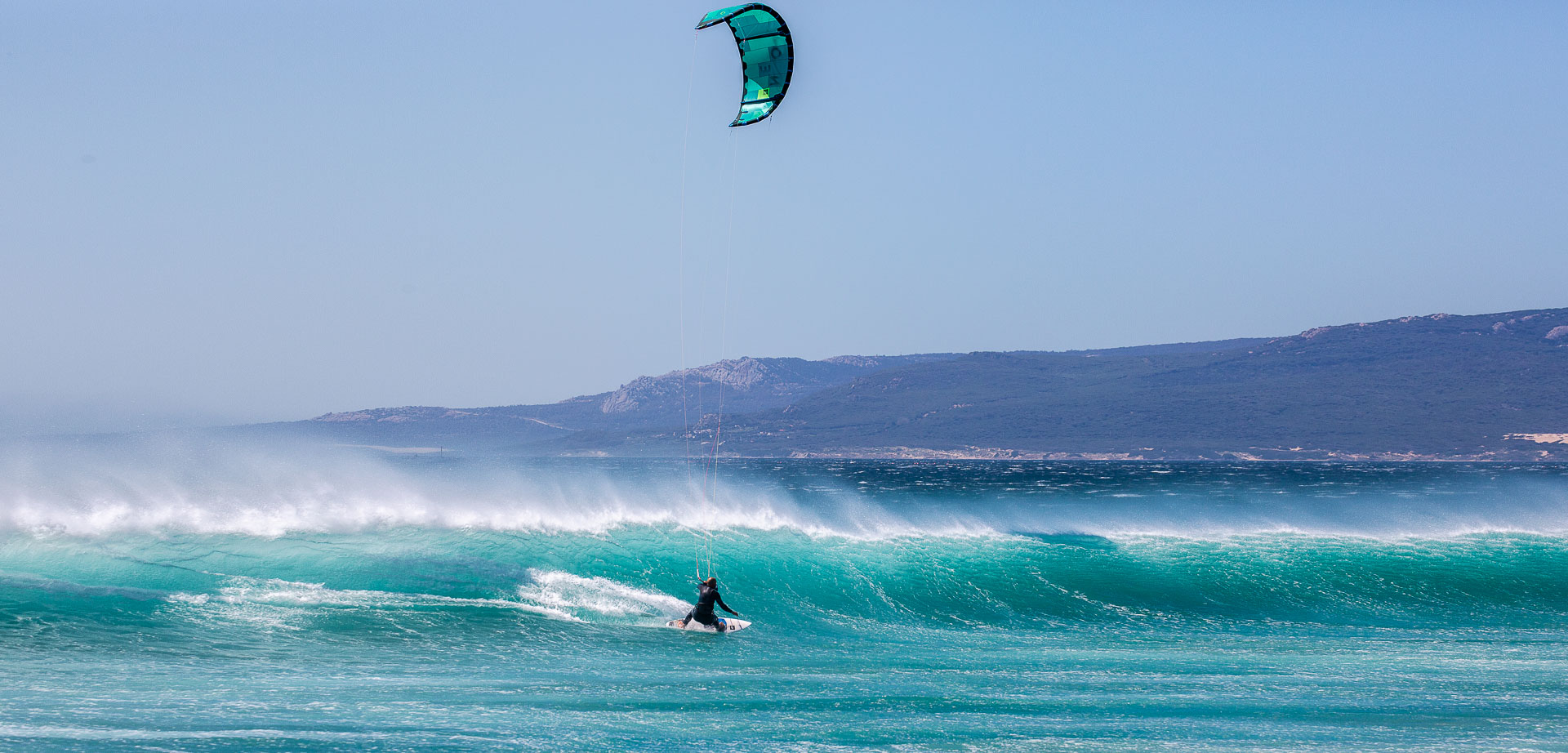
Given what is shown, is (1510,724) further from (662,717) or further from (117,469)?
(117,469)

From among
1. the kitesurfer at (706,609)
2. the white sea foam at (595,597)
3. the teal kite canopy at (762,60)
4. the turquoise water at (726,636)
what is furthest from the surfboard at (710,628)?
the teal kite canopy at (762,60)

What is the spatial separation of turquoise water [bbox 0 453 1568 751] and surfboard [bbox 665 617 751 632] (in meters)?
0.17

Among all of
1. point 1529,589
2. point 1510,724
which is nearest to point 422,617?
point 1510,724

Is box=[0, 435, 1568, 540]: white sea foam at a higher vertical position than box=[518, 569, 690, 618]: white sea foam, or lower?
higher

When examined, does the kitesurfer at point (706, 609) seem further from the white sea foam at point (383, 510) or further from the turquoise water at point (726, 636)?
the white sea foam at point (383, 510)

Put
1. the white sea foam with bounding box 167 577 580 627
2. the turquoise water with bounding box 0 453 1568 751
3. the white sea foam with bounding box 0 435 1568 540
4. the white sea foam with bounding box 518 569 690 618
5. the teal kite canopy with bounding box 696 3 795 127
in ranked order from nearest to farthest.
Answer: the turquoise water with bounding box 0 453 1568 751
the teal kite canopy with bounding box 696 3 795 127
the white sea foam with bounding box 167 577 580 627
the white sea foam with bounding box 518 569 690 618
the white sea foam with bounding box 0 435 1568 540

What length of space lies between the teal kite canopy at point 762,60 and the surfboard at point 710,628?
18.5ft

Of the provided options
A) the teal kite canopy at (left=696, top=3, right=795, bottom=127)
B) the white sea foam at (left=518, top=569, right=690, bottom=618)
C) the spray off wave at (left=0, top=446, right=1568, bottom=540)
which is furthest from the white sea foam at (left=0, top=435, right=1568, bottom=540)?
the teal kite canopy at (left=696, top=3, right=795, bottom=127)

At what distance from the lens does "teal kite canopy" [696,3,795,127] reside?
12.2m

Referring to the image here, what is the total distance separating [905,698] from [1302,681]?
12.2 feet

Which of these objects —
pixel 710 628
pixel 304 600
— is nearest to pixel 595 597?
pixel 710 628

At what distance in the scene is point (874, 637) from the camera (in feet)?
42.9

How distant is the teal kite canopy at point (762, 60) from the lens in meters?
12.2

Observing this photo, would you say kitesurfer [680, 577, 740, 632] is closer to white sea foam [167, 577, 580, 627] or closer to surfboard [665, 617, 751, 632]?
surfboard [665, 617, 751, 632]
